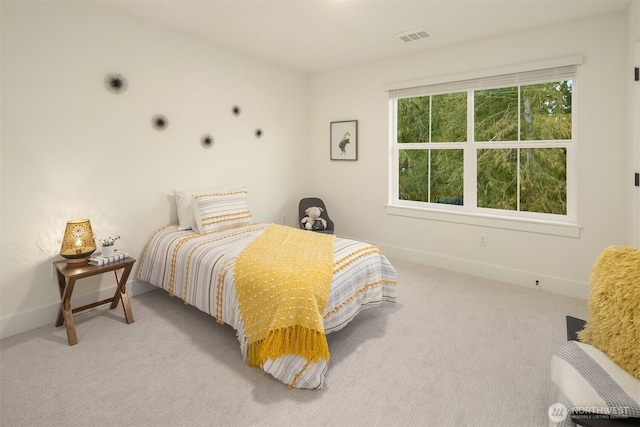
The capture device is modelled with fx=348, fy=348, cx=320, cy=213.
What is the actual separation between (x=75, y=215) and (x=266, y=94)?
2.60 meters

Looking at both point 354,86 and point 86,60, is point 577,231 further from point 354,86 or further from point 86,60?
point 86,60

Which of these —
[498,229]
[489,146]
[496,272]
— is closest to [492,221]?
[498,229]

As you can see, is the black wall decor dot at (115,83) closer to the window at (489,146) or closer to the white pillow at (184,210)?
the white pillow at (184,210)

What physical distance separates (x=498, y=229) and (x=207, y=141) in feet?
10.7

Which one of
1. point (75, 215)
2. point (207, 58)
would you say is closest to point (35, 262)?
point (75, 215)

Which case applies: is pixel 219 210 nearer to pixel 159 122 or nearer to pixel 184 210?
pixel 184 210

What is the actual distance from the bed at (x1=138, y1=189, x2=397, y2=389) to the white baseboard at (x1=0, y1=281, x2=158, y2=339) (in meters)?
0.38

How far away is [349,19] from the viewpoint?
10.3ft

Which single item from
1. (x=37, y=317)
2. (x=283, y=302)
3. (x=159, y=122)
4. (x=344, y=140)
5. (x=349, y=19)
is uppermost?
(x=349, y=19)

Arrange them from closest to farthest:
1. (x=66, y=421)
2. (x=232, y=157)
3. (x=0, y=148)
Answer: (x=66, y=421) → (x=0, y=148) → (x=232, y=157)

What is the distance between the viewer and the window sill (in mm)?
3289

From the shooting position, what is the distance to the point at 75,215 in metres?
2.89

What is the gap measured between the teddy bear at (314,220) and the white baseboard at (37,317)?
2190 mm
